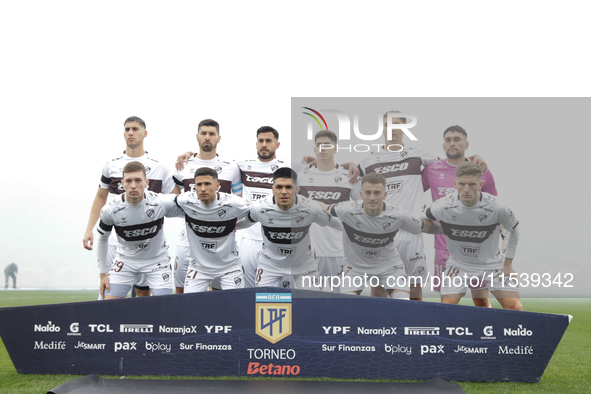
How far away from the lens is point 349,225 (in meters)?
3.92

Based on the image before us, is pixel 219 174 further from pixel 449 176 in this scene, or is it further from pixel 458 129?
→ pixel 458 129

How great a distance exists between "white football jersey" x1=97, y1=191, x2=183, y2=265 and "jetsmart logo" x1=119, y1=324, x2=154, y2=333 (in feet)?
2.26

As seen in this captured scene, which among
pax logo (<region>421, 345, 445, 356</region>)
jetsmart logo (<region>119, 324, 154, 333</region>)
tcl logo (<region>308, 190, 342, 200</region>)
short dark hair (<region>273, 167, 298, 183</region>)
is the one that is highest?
short dark hair (<region>273, 167, 298, 183</region>)

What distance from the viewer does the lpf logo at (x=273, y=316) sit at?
3.64 metres

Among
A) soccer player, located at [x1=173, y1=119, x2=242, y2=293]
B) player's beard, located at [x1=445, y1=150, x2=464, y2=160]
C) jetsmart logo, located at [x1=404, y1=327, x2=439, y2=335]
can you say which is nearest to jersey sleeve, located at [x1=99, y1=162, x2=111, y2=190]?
soccer player, located at [x1=173, y1=119, x2=242, y2=293]

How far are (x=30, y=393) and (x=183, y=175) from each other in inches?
87.6

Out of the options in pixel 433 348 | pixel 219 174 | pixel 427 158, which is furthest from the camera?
pixel 219 174

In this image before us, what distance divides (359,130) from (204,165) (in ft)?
5.31

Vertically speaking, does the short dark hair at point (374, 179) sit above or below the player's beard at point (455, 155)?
below

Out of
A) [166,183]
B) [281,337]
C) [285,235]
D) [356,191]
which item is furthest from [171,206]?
[356,191]

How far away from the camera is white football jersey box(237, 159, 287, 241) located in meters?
4.52

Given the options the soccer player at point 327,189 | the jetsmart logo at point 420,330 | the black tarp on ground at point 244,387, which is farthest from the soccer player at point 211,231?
the jetsmart logo at point 420,330

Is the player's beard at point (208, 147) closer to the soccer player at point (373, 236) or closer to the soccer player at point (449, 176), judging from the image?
the soccer player at point (373, 236)

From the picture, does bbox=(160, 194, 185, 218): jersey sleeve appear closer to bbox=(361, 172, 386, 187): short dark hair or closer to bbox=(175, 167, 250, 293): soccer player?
bbox=(175, 167, 250, 293): soccer player
